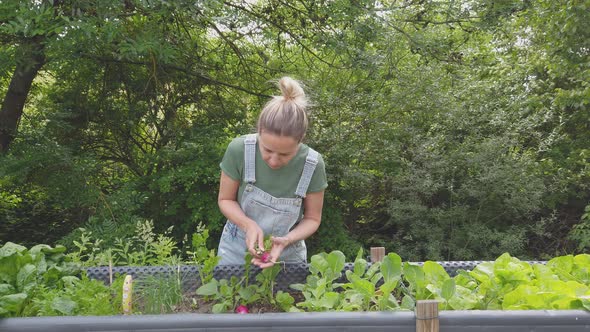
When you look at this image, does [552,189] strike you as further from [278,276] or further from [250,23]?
[278,276]

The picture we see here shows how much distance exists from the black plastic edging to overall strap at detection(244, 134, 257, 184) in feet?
2.11

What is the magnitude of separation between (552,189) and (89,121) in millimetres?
3951

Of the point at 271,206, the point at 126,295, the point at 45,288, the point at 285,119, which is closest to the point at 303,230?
the point at 271,206

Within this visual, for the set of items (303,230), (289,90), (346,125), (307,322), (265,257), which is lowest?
(307,322)

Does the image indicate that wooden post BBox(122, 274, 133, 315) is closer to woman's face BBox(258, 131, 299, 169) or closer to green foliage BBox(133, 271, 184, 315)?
green foliage BBox(133, 271, 184, 315)

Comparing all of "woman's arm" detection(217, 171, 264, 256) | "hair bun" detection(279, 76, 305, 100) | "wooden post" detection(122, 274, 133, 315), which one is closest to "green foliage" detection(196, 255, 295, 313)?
"woman's arm" detection(217, 171, 264, 256)

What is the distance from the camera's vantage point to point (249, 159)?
203cm

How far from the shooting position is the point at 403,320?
151 cm

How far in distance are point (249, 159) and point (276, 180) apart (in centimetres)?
12

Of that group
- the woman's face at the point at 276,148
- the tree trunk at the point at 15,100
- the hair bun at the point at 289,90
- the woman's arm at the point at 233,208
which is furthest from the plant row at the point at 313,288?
the tree trunk at the point at 15,100

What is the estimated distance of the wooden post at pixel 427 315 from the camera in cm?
147

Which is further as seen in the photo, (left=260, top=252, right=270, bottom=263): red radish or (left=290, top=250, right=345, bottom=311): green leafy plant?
(left=260, top=252, right=270, bottom=263): red radish

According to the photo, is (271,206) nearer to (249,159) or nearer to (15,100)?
(249,159)

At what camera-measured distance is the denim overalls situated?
2.04 metres
